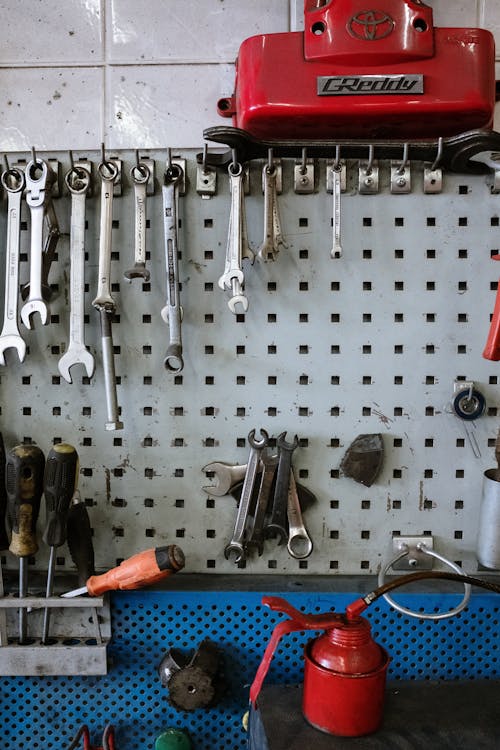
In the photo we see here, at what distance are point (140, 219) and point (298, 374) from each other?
0.36 metres

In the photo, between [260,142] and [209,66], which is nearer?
[260,142]

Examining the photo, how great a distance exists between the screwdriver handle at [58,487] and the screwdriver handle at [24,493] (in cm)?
3

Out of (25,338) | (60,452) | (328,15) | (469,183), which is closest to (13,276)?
(25,338)

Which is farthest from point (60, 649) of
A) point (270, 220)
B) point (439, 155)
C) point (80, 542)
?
point (439, 155)

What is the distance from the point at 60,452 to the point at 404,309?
595 millimetres

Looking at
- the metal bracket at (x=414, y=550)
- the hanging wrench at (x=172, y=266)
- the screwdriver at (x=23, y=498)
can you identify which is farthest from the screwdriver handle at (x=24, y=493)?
the metal bracket at (x=414, y=550)

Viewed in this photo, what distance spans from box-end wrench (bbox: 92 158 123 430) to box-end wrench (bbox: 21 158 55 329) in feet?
0.27

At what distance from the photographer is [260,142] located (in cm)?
88

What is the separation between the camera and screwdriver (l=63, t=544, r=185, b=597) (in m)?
0.83

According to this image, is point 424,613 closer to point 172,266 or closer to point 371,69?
point 172,266

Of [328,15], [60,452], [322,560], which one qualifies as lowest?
[322,560]

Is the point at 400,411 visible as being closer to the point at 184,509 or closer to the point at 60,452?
the point at 184,509

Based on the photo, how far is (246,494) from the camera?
93 cm

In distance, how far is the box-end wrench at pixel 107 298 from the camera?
0.90 m
